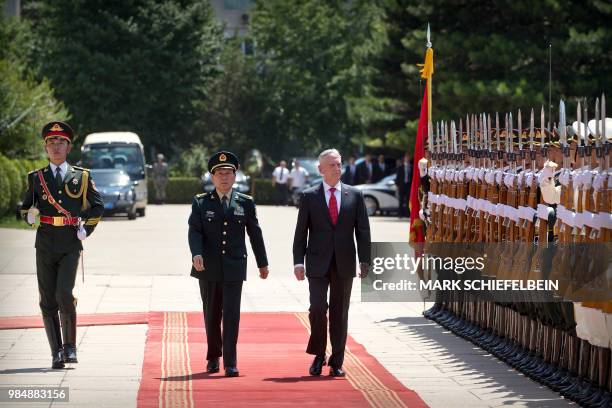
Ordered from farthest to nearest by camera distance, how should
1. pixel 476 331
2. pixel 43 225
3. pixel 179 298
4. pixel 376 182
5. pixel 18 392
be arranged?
pixel 376 182
pixel 179 298
pixel 476 331
pixel 43 225
pixel 18 392

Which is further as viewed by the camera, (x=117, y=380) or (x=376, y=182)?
(x=376, y=182)

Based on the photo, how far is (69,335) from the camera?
41.1 ft

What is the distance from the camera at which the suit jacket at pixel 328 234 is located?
12070mm

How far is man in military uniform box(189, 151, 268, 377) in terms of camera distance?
39.6 ft

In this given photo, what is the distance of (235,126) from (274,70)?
11.7 ft

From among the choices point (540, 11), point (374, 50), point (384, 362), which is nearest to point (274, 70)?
point (374, 50)

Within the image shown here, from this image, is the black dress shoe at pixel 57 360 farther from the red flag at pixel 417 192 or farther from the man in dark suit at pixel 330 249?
the red flag at pixel 417 192

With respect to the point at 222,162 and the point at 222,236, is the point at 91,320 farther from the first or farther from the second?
the point at 222,162

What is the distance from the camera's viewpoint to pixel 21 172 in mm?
42719

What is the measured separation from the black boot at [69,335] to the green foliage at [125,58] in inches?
2225

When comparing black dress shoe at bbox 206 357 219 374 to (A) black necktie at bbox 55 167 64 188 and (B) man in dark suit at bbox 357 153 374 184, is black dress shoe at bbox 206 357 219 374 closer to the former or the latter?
(A) black necktie at bbox 55 167 64 188

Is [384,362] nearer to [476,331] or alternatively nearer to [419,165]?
[476,331]

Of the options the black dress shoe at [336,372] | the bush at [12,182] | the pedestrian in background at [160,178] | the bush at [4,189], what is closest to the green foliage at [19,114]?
the bush at [12,182]

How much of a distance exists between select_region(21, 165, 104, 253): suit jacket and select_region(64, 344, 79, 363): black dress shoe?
0.82 metres
